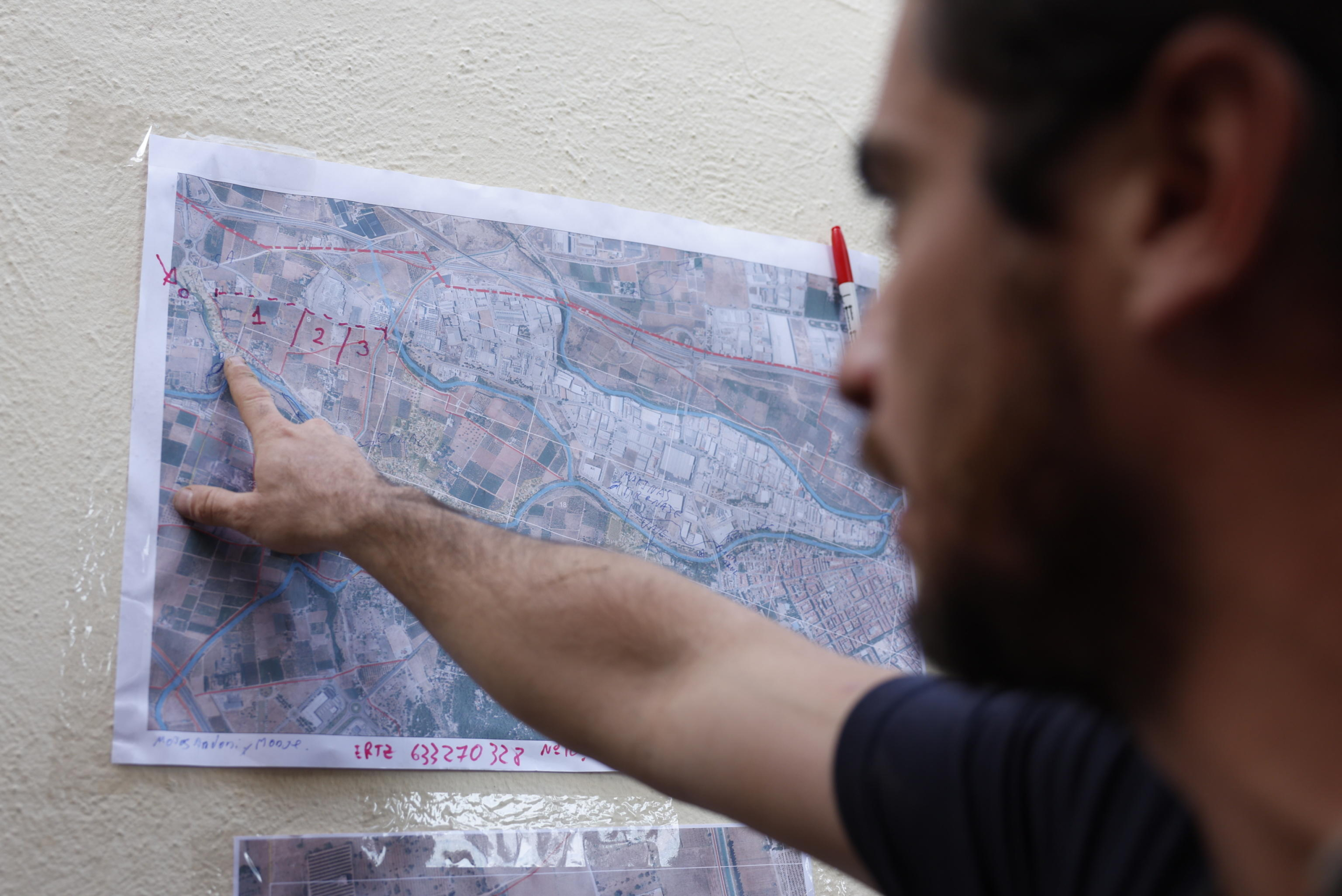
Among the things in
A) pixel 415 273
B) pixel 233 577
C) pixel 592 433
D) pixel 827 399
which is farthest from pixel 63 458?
pixel 827 399

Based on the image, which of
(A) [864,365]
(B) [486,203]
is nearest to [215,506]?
(B) [486,203]

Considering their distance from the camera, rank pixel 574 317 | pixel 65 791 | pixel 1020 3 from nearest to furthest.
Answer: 1. pixel 1020 3
2. pixel 65 791
3. pixel 574 317

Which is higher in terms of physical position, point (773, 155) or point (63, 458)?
point (773, 155)

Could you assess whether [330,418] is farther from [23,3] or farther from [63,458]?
[23,3]

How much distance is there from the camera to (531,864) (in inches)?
27.6

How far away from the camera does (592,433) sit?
2.63 feet

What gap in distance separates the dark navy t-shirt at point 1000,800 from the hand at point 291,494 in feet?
1.18

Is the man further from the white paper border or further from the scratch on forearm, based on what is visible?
the white paper border

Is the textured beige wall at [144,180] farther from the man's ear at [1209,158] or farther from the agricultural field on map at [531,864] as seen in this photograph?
the man's ear at [1209,158]

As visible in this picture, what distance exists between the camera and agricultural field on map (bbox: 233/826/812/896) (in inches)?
25.1

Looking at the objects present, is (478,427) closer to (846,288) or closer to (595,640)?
(595,640)

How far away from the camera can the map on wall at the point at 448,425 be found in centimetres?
65

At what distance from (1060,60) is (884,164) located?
0.29 ft

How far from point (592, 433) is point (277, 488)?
0.26 m
